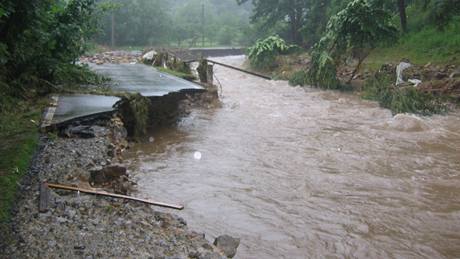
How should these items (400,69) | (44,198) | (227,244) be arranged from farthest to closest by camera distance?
(400,69) → (227,244) → (44,198)

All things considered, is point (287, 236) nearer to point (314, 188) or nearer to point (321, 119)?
point (314, 188)

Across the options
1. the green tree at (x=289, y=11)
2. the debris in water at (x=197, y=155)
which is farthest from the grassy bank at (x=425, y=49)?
the green tree at (x=289, y=11)

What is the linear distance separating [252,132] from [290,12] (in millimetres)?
25525

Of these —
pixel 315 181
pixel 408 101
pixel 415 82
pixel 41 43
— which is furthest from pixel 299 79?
pixel 41 43

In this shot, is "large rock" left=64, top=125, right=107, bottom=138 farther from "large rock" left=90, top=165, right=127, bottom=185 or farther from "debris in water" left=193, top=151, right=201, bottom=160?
"debris in water" left=193, top=151, right=201, bottom=160

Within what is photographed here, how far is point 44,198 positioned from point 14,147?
5.08 feet

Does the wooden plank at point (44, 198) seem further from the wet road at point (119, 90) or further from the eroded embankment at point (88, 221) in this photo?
the wet road at point (119, 90)

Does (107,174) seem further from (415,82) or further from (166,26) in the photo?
(166,26)

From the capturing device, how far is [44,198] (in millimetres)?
4953

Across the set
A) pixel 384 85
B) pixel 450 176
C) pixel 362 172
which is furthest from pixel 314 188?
pixel 384 85

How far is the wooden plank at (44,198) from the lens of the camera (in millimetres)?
4727

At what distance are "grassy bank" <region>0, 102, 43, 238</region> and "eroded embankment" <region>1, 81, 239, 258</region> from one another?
0.34 ft

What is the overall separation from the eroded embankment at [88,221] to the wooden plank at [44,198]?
41mm

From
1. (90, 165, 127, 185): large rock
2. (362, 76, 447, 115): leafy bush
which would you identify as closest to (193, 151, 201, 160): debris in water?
(90, 165, 127, 185): large rock
